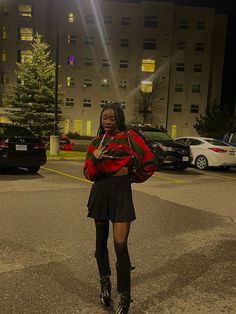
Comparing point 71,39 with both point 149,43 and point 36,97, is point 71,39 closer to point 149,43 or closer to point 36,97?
point 149,43

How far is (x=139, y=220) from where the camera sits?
6.68 meters

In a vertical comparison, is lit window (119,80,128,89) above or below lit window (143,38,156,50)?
below

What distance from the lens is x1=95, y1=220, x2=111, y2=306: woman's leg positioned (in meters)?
3.44

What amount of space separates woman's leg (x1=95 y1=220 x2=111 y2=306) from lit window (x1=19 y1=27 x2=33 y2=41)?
4554cm

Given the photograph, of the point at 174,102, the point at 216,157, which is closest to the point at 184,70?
the point at 174,102

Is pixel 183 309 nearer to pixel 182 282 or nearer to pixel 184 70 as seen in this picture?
pixel 182 282

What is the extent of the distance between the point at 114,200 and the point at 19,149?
8737 mm

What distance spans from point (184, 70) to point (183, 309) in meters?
46.2

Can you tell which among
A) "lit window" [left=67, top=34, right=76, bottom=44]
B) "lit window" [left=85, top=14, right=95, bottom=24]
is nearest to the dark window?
"lit window" [left=67, top=34, right=76, bottom=44]

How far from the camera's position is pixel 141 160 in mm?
3377

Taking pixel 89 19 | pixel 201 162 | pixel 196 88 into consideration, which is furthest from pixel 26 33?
pixel 201 162

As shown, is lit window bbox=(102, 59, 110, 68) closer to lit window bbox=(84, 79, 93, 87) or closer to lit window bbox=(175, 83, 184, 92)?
lit window bbox=(84, 79, 93, 87)

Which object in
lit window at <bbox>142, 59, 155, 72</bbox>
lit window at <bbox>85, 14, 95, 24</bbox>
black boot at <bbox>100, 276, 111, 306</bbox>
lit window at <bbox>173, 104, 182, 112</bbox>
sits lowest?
black boot at <bbox>100, 276, 111, 306</bbox>

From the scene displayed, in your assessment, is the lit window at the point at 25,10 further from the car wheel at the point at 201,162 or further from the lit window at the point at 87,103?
the car wheel at the point at 201,162
